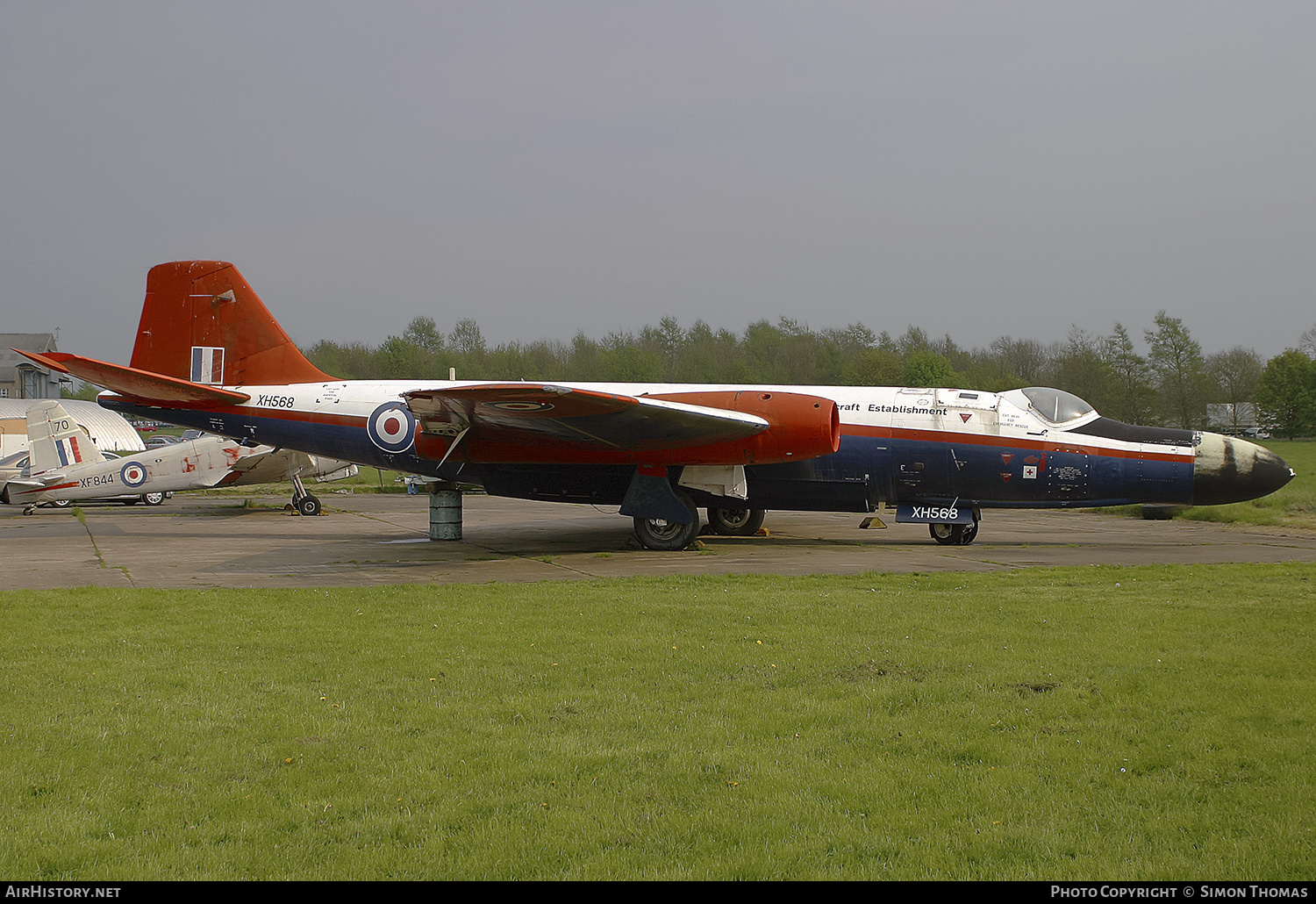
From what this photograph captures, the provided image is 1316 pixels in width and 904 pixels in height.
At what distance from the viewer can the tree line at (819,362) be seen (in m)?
27.4

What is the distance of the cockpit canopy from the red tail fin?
1285cm

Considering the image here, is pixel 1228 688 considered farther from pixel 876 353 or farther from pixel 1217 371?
pixel 1217 371

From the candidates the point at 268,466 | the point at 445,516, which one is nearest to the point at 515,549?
the point at 445,516

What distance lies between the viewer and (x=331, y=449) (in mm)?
16594

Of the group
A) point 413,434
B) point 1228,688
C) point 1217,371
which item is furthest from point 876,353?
point 1217,371

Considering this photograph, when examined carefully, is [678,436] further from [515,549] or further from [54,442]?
[54,442]

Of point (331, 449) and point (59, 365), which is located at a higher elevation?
point (59, 365)

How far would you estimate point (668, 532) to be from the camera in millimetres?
15258

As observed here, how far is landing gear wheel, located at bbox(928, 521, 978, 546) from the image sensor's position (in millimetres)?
15602

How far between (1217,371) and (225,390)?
65.5m

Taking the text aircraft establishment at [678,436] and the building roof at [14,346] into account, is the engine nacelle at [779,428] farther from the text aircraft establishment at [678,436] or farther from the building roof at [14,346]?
the building roof at [14,346]

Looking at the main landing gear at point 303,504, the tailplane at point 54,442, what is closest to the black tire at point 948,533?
the main landing gear at point 303,504
